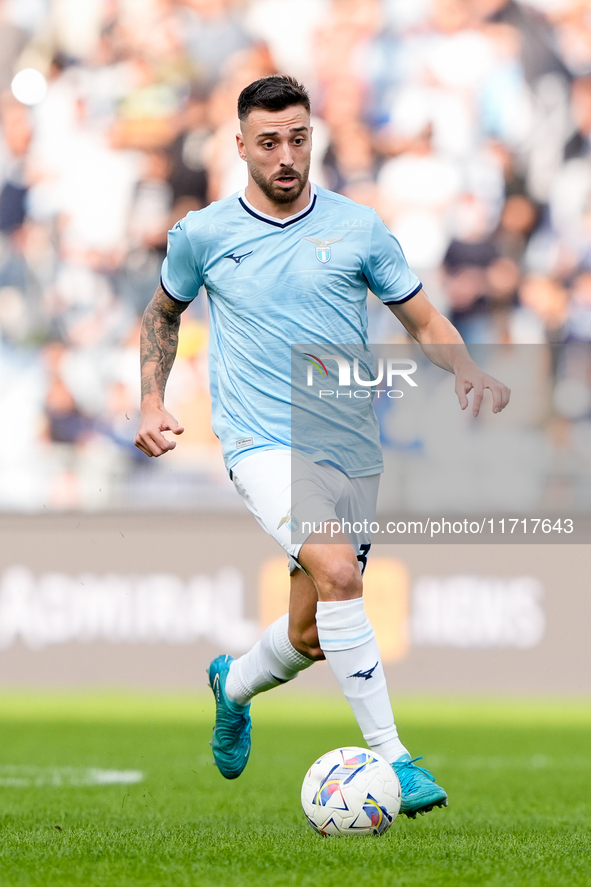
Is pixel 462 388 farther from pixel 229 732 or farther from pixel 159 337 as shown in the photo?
pixel 229 732

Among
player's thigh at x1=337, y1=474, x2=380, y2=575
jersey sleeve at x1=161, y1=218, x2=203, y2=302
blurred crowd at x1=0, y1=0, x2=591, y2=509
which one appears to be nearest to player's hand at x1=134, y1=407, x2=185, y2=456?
jersey sleeve at x1=161, y1=218, x2=203, y2=302

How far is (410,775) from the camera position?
3.78 meters

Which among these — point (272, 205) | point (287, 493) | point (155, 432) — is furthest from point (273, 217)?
point (287, 493)

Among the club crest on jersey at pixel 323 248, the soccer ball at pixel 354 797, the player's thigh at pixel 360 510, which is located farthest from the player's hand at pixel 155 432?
the soccer ball at pixel 354 797

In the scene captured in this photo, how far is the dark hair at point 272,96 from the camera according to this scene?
167 inches

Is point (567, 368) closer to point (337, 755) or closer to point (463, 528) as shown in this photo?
point (463, 528)

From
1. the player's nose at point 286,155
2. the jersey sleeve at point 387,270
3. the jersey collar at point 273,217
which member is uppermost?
the player's nose at point 286,155

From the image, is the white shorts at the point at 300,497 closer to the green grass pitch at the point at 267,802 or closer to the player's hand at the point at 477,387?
the player's hand at the point at 477,387

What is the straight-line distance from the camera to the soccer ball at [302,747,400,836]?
3.65 meters

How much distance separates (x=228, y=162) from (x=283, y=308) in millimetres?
9343

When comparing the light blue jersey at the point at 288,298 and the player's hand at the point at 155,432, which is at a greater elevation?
the light blue jersey at the point at 288,298

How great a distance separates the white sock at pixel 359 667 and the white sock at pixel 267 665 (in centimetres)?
52

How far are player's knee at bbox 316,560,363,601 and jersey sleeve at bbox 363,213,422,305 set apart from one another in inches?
40.2

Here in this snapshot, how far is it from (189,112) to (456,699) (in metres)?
6.93
